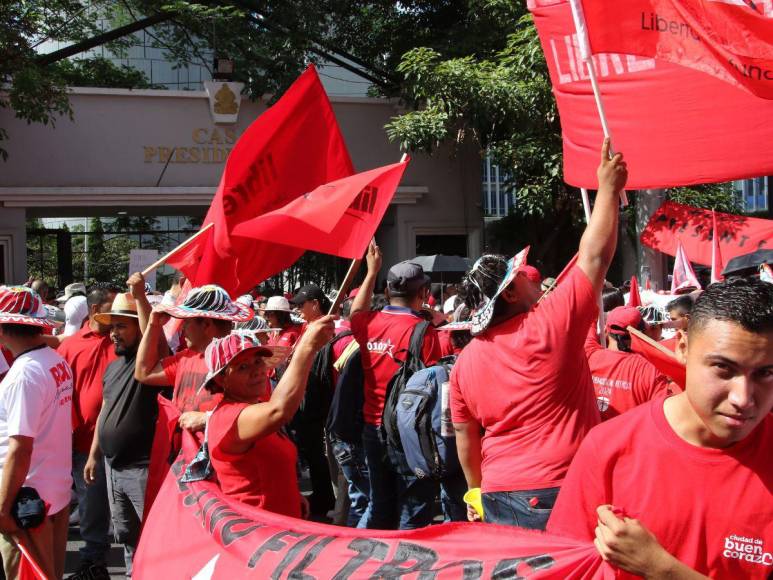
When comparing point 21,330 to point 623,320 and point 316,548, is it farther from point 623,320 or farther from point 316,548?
point 623,320

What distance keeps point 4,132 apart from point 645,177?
13881 mm

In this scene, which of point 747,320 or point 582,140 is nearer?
point 747,320

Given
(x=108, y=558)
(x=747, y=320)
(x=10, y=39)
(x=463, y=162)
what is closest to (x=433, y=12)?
(x=463, y=162)

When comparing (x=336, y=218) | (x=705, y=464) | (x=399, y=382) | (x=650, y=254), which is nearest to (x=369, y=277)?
(x=399, y=382)

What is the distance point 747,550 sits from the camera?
6.90 ft

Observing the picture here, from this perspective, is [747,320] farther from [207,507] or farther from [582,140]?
[582,140]

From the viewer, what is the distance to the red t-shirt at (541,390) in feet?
11.7

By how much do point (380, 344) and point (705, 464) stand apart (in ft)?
13.1

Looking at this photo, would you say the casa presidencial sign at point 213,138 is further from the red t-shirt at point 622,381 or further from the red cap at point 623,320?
the red t-shirt at point 622,381

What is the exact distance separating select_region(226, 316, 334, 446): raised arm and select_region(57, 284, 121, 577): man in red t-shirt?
8.86 feet

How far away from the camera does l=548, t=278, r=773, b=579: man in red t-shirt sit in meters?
2.04

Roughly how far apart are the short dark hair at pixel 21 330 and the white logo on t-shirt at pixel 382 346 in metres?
2.11

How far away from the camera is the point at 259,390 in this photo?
3.98m

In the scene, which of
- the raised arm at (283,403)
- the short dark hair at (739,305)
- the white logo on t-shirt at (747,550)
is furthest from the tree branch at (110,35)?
the white logo on t-shirt at (747,550)
